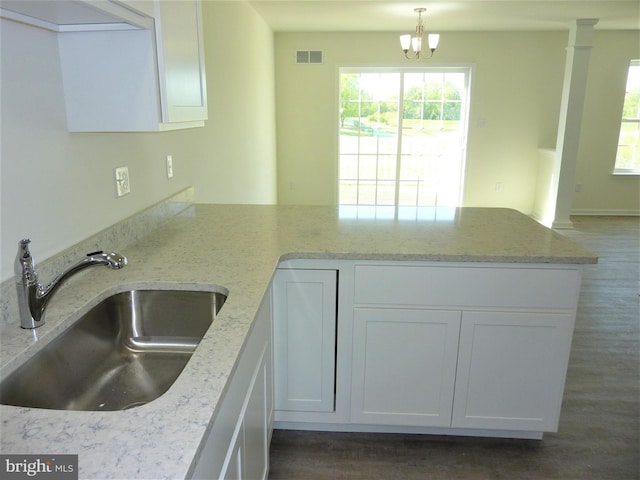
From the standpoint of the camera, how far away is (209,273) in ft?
5.14

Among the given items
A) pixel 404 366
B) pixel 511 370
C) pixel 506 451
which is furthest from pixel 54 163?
pixel 506 451

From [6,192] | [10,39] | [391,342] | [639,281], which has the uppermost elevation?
[10,39]

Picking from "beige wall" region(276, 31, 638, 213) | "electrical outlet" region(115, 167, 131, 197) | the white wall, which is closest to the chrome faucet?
the white wall

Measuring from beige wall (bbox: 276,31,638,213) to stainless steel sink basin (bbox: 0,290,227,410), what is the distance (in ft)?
17.6

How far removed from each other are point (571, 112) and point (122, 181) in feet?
17.7

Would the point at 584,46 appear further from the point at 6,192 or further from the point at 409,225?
the point at 6,192

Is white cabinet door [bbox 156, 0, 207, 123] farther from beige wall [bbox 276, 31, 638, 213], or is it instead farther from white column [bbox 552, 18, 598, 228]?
white column [bbox 552, 18, 598, 228]

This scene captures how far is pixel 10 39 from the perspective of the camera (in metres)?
1.19

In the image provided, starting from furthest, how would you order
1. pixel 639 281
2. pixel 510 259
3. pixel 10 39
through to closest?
pixel 639 281 < pixel 510 259 < pixel 10 39

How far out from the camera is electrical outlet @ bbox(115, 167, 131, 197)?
1.79 m

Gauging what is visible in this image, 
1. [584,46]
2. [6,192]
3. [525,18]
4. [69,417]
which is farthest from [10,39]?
[584,46]

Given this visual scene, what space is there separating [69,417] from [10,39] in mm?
953

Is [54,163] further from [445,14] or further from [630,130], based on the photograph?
[630,130]

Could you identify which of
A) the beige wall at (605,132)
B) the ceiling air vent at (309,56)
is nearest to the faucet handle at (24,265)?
the ceiling air vent at (309,56)
